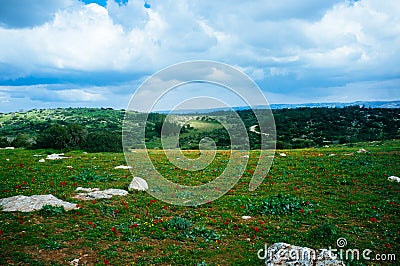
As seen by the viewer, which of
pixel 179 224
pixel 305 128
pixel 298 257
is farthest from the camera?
pixel 305 128

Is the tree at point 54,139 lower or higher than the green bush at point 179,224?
higher

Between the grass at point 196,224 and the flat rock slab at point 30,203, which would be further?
the flat rock slab at point 30,203

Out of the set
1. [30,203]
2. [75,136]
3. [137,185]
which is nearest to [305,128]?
[75,136]

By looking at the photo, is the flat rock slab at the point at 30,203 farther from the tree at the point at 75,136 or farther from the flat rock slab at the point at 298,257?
the tree at the point at 75,136

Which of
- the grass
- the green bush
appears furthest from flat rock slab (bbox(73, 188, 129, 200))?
the green bush

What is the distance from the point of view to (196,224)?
14.5m

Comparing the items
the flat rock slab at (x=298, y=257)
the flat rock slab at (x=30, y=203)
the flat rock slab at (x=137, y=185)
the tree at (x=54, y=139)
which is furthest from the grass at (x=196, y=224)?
the tree at (x=54, y=139)

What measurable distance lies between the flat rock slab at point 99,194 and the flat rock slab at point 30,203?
178 centimetres

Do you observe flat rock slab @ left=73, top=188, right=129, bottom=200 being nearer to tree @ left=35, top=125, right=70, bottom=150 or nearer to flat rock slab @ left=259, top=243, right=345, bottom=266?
flat rock slab @ left=259, top=243, right=345, bottom=266

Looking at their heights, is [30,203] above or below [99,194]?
above

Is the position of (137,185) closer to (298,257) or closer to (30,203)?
(30,203)

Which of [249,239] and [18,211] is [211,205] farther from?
[18,211]

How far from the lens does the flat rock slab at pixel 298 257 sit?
9.61 m

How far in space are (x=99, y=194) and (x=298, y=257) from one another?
43.9ft
